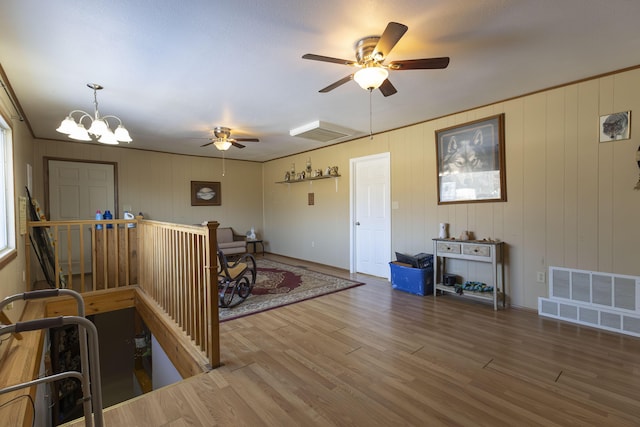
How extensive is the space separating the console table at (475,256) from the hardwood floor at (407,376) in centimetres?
36

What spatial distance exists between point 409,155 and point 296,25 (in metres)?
2.93

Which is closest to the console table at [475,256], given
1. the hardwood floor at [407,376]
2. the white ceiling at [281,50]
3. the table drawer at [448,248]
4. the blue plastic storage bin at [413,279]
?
the table drawer at [448,248]

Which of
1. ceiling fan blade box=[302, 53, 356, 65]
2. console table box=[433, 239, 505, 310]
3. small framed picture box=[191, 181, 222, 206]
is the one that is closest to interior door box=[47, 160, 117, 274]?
small framed picture box=[191, 181, 222, 206]

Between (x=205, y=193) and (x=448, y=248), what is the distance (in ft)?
17.2

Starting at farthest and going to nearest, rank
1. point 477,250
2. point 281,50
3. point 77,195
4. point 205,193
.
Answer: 1. point 205,193
2. point 77,195
3. point 477,250
4. point 281,50

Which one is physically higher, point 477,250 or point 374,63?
point 374,63

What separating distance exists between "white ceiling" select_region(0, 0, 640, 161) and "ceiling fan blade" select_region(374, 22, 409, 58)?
Answer: 193 mm

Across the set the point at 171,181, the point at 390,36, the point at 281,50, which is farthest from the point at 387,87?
the point at 171,181

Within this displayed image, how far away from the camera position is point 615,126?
284 cm

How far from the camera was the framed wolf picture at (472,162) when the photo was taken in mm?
3594

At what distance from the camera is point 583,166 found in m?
3.02

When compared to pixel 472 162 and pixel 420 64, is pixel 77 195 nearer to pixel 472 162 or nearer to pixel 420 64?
pixel 420 64

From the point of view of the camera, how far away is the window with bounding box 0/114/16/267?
2.80 m

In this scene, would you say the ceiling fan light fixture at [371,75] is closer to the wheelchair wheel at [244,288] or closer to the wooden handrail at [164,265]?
the wooden handrail at [164,265]
